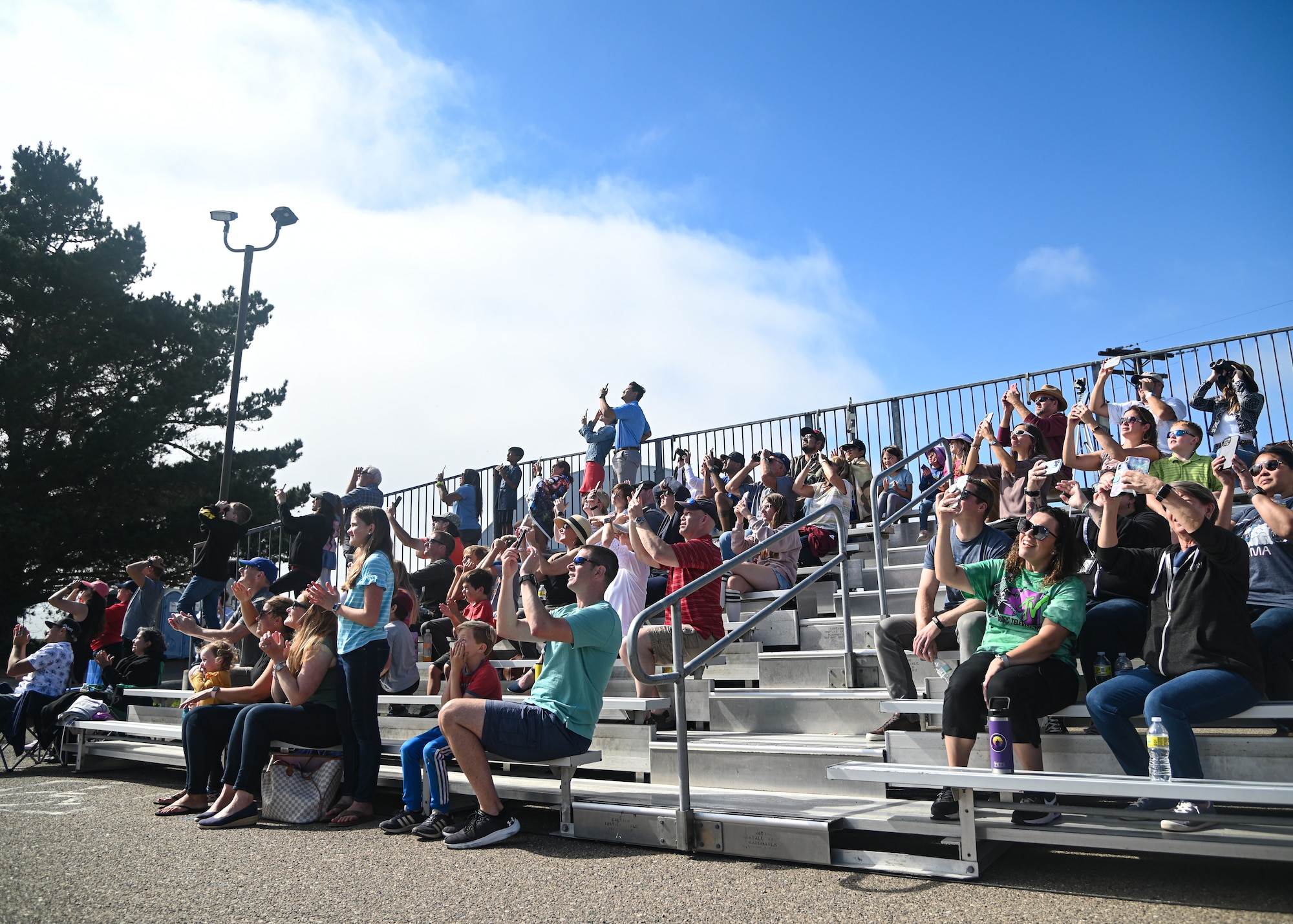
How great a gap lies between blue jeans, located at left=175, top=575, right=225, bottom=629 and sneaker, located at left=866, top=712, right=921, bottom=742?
786 centimetres

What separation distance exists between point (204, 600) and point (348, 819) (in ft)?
19.3

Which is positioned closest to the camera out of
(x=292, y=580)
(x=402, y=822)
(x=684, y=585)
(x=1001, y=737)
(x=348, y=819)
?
(x=1001, y=737)

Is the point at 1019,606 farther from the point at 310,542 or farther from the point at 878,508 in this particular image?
the point at 310,542

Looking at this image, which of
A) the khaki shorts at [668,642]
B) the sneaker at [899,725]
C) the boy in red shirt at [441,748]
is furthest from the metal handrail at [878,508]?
the boy in red shirt at [441,748]

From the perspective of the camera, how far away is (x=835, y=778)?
A: 4.26 meters

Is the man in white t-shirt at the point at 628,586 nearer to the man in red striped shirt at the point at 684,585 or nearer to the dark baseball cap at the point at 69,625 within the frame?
the man in red striped shirt at the point at 684,585

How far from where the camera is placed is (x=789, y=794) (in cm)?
462

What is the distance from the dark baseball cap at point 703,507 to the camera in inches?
273

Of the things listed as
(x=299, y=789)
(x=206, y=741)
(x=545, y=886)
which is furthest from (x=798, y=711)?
(x=206, y=741)

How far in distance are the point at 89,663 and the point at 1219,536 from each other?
10.6 meters

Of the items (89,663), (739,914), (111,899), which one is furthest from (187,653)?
(739,914)

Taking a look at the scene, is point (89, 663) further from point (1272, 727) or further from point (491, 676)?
point (1272, 727)

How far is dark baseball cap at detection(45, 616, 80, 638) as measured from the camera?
392 inches

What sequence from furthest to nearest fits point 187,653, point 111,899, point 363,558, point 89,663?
point 187,653, point 89,663, point 363,558, point 111,899
